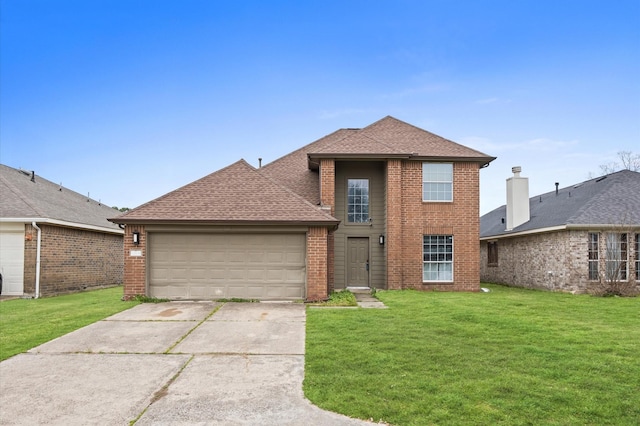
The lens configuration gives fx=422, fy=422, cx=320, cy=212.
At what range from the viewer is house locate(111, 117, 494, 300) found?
38.9ft

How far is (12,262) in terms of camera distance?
1419 centimetres

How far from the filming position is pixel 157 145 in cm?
2134

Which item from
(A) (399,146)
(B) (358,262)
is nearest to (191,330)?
(B) (358,262)

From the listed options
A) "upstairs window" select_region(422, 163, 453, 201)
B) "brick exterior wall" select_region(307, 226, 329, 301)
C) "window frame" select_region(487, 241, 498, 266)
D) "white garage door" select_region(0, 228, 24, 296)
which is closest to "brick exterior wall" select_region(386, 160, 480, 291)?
"upstairs window" select_region(422, 163, 453, 201)

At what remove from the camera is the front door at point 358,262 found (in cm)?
1550

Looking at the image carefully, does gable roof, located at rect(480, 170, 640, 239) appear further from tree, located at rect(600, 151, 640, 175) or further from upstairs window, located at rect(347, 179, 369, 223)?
tree, located at rect(600, 151, 640, 175)

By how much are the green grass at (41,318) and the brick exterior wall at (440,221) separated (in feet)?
29.8

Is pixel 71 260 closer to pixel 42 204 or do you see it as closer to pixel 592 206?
pixel 42 204

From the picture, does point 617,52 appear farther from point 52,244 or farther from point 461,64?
point 52,244

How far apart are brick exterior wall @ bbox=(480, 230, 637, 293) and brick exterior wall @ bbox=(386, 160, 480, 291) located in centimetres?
344

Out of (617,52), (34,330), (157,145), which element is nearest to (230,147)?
(157,145)

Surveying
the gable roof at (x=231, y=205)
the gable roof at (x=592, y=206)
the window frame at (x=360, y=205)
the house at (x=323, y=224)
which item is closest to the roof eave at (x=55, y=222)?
the gable roof at (x=231, y=205)

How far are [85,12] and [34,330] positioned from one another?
1153cm

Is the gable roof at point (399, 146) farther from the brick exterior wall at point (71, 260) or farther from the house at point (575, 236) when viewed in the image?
the brick exterior wall at point (71, 260)
